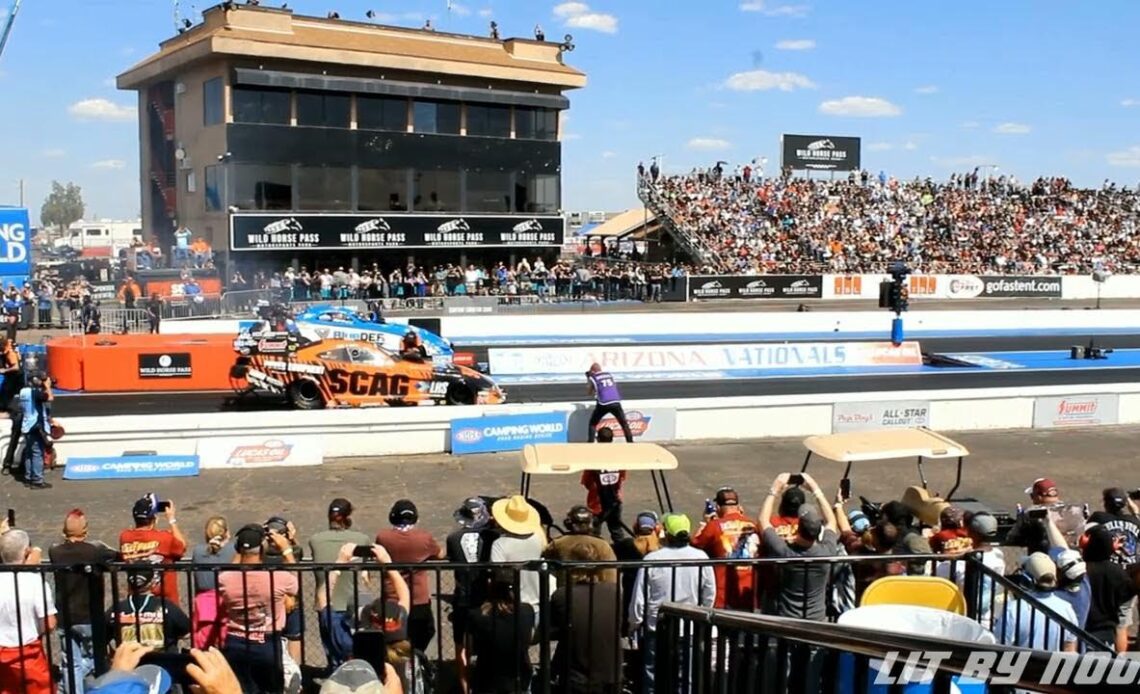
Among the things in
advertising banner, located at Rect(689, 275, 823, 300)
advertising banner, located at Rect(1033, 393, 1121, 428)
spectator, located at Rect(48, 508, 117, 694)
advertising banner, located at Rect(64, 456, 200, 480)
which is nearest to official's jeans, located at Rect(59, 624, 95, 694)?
spectator, located at Rect(48, 508, 117, 694)

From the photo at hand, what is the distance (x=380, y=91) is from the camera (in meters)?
41.7

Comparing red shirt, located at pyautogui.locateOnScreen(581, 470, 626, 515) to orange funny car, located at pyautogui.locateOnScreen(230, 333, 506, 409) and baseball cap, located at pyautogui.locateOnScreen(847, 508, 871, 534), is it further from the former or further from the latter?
orange funny car, located at pyautogui.locateOnScreen(230, 333, 506, 409)

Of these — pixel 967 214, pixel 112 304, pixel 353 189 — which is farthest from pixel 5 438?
pixel 967 214

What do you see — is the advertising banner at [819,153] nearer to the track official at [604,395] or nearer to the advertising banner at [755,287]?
the advertising banner at [755,287]

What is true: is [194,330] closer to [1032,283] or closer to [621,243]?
[621,243]

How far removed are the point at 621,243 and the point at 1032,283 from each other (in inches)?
839

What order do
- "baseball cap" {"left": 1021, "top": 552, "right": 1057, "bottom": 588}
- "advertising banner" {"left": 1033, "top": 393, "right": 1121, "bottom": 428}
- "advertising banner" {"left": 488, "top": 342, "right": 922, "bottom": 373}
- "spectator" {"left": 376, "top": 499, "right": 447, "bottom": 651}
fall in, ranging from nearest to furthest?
"baseball cap" {"left": 1021, "top": 552, "right": 1057, "bottom": 588} → "spectator" {"left": 376, "top": 499, "right": 447, "bottom": 651} → "advertising banner" {"left": 1033, "top": 393, "right": 1121, "bottom": 428} → "advertising banner" {"left": 488, "top": 342, "right": 922, "bottom": 373}

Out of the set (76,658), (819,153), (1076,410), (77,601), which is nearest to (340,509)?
(77,601)

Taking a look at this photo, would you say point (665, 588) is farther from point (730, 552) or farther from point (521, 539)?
point (730, 552)

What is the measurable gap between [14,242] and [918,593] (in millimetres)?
12947

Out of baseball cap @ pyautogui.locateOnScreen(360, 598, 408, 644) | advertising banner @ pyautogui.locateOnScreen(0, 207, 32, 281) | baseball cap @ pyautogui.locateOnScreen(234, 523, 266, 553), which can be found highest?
advertising banner @ pyautogui.locateOnScreen(0, 207, 32, 281)

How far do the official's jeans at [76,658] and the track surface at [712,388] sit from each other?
1315cm

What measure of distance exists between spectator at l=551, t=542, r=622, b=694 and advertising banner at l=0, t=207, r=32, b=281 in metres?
11.0

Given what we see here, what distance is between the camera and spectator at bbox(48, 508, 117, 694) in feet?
16.8
